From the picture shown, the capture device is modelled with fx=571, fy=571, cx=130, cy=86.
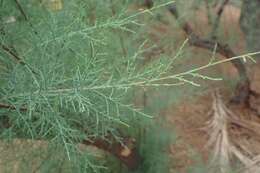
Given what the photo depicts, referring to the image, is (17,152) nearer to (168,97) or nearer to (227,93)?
(168,97)

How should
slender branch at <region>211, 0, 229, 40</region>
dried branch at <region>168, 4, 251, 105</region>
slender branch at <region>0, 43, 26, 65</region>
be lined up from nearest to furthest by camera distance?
1. slender branch at <region>0, 43, 26, 65</region>
2. dried branch at <region>168, 4, 251, 105</region>
3. slender branch at <region>211, 0, 229, 40</region>

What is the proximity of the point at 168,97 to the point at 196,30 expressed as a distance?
147cm

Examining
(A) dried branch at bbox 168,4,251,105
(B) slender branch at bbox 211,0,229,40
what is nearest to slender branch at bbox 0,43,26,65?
(A) dried branch at bbox 168,4,251,105

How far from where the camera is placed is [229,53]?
15.9 ft

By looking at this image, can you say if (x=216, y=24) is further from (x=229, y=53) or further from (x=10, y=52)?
(x=10, y=52)

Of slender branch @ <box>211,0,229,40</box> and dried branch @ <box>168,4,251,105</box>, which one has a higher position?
slender branch @ <box>211,0,229,40</box>

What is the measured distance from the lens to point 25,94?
2061mm

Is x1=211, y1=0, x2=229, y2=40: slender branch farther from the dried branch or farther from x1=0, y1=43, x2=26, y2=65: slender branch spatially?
x1=0, y1=43, x2=26, y2=65: slender branch

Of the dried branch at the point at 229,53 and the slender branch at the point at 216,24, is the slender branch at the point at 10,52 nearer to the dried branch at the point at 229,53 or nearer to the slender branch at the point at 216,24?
the dried branch at the point at 229,53

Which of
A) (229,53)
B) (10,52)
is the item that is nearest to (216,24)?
(229,53)

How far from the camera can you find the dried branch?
4.87 m

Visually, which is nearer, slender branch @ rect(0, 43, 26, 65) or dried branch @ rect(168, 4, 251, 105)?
slender branch @ rect(0, 43, 26, 65)

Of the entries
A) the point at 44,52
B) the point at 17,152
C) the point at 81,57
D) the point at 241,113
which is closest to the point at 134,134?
the point at 17,152

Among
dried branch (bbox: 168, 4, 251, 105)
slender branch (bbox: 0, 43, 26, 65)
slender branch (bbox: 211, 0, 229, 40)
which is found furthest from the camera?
slender branch (bbox: 211, 0, 229, 40)
